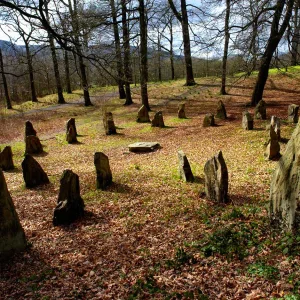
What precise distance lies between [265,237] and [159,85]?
27506 mm

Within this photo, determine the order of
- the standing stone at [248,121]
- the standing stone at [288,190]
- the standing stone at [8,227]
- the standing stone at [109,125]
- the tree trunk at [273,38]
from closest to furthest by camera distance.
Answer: the standing stone at [288,190] → the standing stone at [8,227] → the tree trunk at [273,38] → the standing stone at [248,121] → the standing stone at [109,125]

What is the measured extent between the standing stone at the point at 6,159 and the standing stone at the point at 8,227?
6524 millimetres

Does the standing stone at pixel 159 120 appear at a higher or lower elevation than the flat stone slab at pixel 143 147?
higher

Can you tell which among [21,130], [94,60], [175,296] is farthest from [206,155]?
[21,130]

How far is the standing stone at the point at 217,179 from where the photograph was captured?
20.9 ft

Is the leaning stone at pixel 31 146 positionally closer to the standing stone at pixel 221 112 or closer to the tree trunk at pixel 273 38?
the standing stone at pixel 221 112

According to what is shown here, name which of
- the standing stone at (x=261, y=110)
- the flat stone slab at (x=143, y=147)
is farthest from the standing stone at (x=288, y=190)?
the standing stone at (x=261, y=110)

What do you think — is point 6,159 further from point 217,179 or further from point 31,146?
point 217,179

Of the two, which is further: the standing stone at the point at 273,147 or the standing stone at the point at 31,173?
the standing stone at the point at 273,147

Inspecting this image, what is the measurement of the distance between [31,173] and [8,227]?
13.3 ft

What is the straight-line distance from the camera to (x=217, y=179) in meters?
6.43

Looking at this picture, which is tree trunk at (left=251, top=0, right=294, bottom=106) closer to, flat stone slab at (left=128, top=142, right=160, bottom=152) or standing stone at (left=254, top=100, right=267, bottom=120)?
standing stone at (left=254, top=100, right=267, bottom=120)

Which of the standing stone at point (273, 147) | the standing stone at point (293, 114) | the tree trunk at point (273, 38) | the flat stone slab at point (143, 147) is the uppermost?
the tree trunk at point (273, 38)

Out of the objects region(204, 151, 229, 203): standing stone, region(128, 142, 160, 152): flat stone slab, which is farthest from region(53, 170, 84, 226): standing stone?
region(128, 142, 160, 152): flat stone slab
